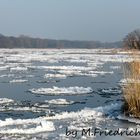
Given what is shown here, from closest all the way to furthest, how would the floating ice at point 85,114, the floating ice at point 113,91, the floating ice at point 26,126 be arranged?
the floating ice at point 26,126, the floating ice at point 85,114, the floating ice at point 113,91

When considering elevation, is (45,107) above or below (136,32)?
below

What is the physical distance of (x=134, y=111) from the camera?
31.3 ft

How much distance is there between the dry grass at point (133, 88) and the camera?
9.52 m

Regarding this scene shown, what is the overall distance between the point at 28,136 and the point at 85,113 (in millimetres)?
2383

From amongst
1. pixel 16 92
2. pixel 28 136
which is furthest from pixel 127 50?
pixel 16 92

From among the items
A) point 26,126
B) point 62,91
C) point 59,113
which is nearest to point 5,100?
point 59,113

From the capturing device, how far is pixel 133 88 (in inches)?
379

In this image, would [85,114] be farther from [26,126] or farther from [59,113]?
[26,126]

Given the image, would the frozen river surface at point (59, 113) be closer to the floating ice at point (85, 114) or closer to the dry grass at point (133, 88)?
the floating ice at point (85, 114)

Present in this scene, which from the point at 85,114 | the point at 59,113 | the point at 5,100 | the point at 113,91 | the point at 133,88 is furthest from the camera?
the point at 113,91

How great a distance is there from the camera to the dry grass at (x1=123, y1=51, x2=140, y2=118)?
31.2 ft

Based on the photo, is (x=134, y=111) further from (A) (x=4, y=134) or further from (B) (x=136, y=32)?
(A) (x=4, y=134)

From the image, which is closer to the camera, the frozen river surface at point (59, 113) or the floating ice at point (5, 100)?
the frozen river surface at point (59, 113)

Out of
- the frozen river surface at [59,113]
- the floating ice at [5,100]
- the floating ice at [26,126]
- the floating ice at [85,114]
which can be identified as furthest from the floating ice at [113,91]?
the floating ice at [26,126]
